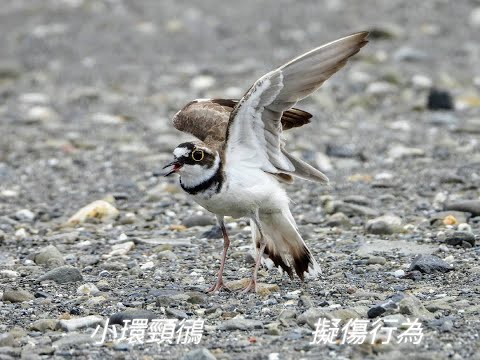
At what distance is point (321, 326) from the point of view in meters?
5.78

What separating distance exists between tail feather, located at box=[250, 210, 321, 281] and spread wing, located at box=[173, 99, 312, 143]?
66cm

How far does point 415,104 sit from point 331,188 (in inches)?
140

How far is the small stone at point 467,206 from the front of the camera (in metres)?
8.80

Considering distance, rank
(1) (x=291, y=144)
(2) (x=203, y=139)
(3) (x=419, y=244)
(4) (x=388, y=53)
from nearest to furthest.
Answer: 1. (2) (x=203, y=139)
2. (3) (x=419, y=244)
3. (1) (x=291, y=144)
4. (4) (x=388, y=53)

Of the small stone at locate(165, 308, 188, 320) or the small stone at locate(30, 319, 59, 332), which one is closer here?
the small stone at locate(30, 319, 59, 332)

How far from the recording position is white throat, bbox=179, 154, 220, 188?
683 centimetres

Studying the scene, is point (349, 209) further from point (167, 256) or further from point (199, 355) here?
point (199, 355)

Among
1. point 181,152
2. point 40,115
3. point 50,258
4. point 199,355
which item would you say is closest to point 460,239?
point 181,152

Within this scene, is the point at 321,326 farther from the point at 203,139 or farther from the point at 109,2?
the point at 109,2

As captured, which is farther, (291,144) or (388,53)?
(388,53)

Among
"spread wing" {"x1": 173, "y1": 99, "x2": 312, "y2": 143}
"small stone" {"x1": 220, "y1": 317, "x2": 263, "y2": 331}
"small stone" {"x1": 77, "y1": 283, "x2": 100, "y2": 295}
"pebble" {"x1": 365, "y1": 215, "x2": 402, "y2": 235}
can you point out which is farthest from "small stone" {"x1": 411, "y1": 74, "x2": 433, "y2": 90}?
"small stone" {"x1": 220, "y1": 317, "x2": 263, "y2": 331}

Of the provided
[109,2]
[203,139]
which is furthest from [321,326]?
[109,2]

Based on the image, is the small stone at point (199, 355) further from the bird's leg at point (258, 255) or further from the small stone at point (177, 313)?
the bird's leg at point (258, 255)

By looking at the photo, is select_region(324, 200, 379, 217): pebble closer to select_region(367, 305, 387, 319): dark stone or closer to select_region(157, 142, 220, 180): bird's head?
select_region(157, 142, 220, 180): bird's head
